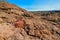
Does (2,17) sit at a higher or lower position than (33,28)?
higher

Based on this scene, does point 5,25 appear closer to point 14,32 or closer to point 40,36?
point 14,32

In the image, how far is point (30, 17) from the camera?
7.10 metres

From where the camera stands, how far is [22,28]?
6.16 m

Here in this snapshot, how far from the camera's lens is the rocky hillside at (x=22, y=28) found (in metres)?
5.63

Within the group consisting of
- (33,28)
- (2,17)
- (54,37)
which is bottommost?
(54,37)

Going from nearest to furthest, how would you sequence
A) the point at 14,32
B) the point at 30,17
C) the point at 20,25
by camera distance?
the point at 14,32 → the point at 20,25 → the point at 30,17

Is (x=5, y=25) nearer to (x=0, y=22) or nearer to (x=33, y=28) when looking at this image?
(x=0, y=22)

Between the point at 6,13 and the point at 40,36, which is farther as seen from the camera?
the point at 6,13

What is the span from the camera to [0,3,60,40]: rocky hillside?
5.63 metres

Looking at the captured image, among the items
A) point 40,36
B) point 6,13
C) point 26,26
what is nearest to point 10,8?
point 6,13

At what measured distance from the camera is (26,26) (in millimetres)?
6273

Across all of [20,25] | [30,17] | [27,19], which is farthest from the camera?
[30,17]

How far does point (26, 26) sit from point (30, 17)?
3.01 ft

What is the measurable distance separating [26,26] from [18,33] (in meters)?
0.60
